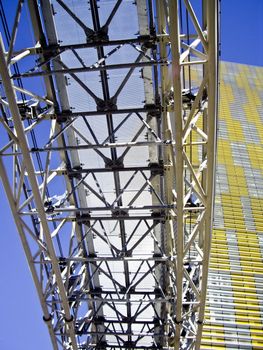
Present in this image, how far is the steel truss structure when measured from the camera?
10680 mm

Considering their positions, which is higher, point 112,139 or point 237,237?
point 112,139

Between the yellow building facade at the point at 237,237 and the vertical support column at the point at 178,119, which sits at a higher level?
the vertical support column at the point at 178,119

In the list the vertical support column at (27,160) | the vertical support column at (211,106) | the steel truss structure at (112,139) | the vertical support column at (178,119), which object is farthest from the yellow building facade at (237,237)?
the vertical support column at (211,106)

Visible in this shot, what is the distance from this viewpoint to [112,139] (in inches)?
524

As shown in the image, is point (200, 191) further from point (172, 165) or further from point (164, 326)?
point (164, 326)

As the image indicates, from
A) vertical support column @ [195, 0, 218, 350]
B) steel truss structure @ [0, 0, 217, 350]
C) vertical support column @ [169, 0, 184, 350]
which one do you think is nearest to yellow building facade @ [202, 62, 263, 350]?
steel truss structure @ [0, 0, 217, 350]

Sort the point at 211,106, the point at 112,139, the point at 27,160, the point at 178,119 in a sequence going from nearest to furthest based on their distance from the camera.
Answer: the point at 211,106
the point at 178,119
the point at 27,160
the point at 112,139

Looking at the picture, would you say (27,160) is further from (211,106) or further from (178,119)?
(211,106)

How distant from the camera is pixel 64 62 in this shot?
40.1 ft

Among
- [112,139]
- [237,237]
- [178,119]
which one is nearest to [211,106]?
[178,119]

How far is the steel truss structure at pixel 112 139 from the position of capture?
10.7 metres

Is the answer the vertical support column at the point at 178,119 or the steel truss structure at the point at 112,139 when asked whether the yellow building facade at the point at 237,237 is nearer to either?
the steel truss structure at the point at 112,139

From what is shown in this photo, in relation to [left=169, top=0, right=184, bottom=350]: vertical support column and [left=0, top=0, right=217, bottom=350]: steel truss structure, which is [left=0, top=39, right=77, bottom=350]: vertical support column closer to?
[left=0, top=0, right=217, bottom=350]: steel truss structure

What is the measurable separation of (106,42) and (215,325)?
44.5 feet
